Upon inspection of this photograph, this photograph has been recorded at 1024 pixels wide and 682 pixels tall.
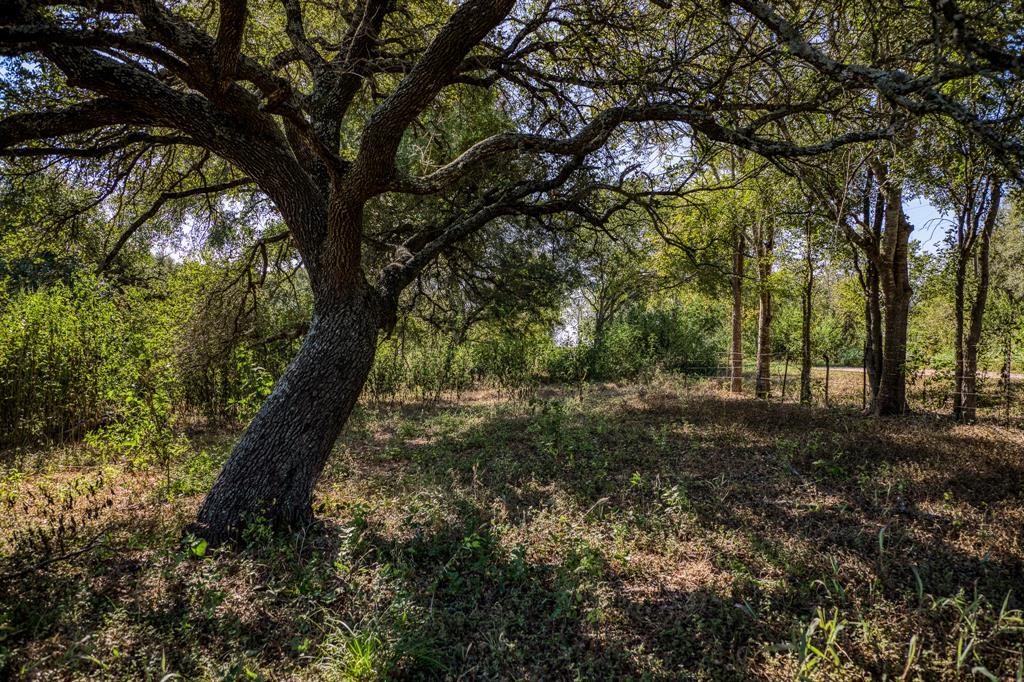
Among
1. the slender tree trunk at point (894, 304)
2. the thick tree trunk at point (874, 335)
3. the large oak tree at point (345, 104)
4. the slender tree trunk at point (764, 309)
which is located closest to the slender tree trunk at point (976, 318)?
the slender tree trunk at point (894, 304)

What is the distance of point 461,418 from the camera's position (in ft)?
28.6

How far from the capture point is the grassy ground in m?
2.34

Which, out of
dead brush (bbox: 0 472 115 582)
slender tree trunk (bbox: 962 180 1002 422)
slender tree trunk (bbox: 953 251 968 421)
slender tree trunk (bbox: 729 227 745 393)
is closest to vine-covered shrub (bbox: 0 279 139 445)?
dead brush (bbox: 0 472 115 582)

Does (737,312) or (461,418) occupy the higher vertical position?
(737,312)

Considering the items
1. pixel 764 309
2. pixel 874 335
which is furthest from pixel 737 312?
pixel 874 335

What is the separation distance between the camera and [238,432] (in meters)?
7.73

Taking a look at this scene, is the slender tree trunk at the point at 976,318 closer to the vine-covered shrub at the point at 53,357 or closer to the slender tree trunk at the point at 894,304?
the slender tree trunk at the point at 894,304

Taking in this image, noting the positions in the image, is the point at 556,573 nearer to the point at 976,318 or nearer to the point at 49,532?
the point at 49,532

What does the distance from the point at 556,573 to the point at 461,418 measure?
568 centimetres

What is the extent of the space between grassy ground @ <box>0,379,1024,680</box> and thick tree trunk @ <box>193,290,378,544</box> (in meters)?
0.29

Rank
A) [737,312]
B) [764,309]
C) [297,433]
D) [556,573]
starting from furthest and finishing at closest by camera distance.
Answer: [737,312] < [764,309] < [297,433] < [556,573]

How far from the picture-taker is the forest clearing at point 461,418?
8.25ft

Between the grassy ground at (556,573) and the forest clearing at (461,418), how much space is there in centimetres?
3

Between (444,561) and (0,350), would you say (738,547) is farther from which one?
(0,350)
